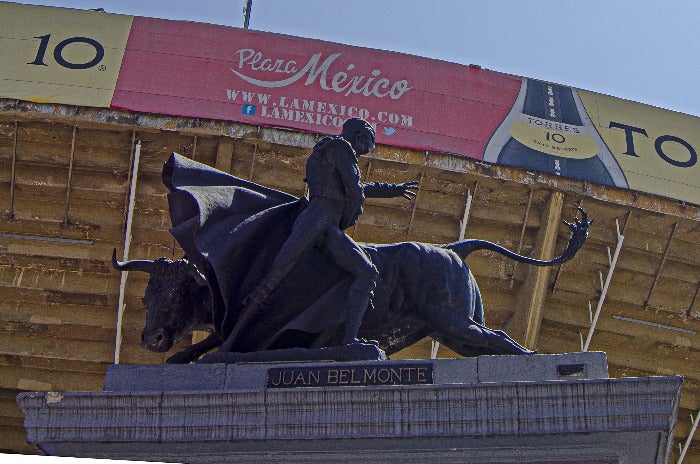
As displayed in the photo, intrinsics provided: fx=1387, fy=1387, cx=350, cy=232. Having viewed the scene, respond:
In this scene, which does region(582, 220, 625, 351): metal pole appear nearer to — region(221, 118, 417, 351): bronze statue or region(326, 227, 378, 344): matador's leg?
region(221, 118, 417, 351): bronze statue

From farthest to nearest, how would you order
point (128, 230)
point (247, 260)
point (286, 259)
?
point (128, 230), point (247, 260), point (286, 259)

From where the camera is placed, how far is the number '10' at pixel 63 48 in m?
24.4

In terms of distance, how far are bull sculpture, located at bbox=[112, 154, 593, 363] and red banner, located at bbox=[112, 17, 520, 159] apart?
46.7 feet

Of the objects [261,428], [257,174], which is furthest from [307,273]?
[257,174]

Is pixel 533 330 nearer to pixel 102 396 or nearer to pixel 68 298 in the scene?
pixel 68 298

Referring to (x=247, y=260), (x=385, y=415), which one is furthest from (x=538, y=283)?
(x=385, y=415)

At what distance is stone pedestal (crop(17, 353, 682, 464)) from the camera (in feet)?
25.4

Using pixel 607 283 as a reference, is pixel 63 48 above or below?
above

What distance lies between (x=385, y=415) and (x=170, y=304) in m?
2.15

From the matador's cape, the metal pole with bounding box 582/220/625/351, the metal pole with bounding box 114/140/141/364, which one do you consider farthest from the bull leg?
the metal pole with bounding box 582/220/625/351

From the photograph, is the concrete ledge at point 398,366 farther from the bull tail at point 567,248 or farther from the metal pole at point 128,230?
the metal pole at point 128,230

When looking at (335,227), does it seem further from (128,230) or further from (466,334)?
(128,230)

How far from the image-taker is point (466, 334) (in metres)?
9.30

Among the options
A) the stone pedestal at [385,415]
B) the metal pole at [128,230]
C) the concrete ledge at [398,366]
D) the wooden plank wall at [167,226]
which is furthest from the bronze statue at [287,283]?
the metal pole at [128,230]
